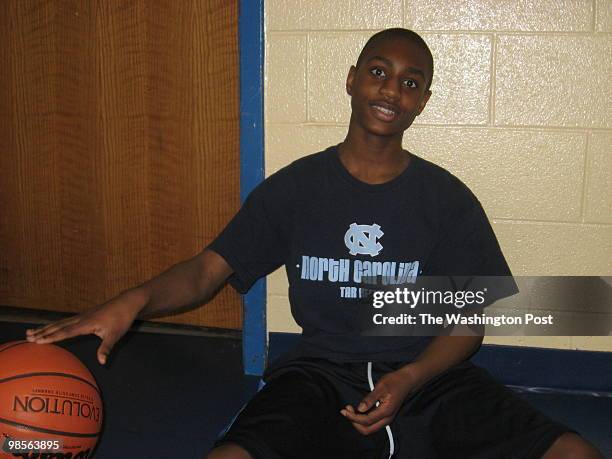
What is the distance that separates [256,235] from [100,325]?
499mm

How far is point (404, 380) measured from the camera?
1.53 meters

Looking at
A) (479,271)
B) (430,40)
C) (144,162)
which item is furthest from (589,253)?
(144,162)

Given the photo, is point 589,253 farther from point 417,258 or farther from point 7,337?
point 7,337

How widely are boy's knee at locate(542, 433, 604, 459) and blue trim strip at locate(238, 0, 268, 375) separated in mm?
1258

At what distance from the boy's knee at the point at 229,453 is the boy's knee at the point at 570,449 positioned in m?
0.58

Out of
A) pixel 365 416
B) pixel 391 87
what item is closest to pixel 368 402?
pixel 365 416

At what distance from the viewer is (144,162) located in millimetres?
2695

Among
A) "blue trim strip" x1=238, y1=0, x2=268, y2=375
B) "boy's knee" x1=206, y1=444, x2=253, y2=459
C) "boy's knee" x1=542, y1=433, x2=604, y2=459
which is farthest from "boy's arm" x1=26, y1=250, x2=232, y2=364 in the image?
"boy's knee" x1=542, y1=433, x2=604, y2=459

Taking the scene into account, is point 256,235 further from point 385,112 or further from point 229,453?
point 229,453

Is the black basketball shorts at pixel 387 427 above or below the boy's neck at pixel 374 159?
below

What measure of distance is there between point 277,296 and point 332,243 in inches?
28.0

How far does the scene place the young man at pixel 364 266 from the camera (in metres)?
1.50

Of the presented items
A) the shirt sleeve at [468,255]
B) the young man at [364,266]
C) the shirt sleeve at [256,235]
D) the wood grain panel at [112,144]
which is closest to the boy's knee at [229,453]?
the young man at [364,266]

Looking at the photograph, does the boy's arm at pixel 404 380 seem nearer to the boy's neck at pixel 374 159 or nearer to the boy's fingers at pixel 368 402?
the boy's fingers at pixel 368 402
